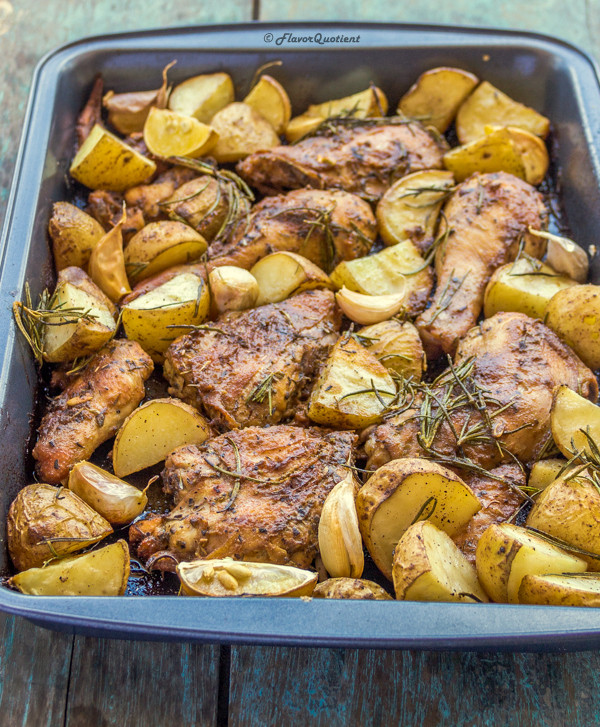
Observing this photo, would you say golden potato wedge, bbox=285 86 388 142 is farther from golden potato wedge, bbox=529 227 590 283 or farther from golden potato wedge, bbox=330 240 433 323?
golden potato wedge, bbox=529 227 590 283

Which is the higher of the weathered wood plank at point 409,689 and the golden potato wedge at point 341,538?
the golden potato wedge at point 341,538

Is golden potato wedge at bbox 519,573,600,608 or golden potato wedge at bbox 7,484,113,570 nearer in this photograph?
golden potato wedge at bbox 519,573,600,608

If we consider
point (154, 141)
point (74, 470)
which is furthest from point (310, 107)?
point (74, 470)

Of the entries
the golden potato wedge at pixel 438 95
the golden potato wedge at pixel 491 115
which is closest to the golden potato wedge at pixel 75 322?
the golden potato wedge at pixel 438 95

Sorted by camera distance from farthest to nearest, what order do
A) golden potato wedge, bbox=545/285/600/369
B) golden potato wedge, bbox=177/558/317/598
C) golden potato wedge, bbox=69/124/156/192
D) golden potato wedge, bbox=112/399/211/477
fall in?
golden potato wedge, bbox=69/124/156/192 < golden potato wedge, bbox=545/285/600/369 < golden potato wedge, bbox=112/399/211/477 < golden potato wedge, bbox=177/558/317/598

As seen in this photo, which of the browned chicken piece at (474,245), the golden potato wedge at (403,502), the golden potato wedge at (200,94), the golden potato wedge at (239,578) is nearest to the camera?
the golden potato wedge at (239,578)

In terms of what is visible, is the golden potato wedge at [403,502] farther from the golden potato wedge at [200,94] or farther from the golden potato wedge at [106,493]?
the golden potato wedge at [200,94]

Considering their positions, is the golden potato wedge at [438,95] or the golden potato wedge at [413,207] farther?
the golden potato wedge at [438,95]

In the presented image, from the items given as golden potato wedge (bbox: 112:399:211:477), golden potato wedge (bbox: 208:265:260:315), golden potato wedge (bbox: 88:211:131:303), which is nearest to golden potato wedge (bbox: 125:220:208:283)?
golden potato wedge (bbox: 88:211:131:303)
